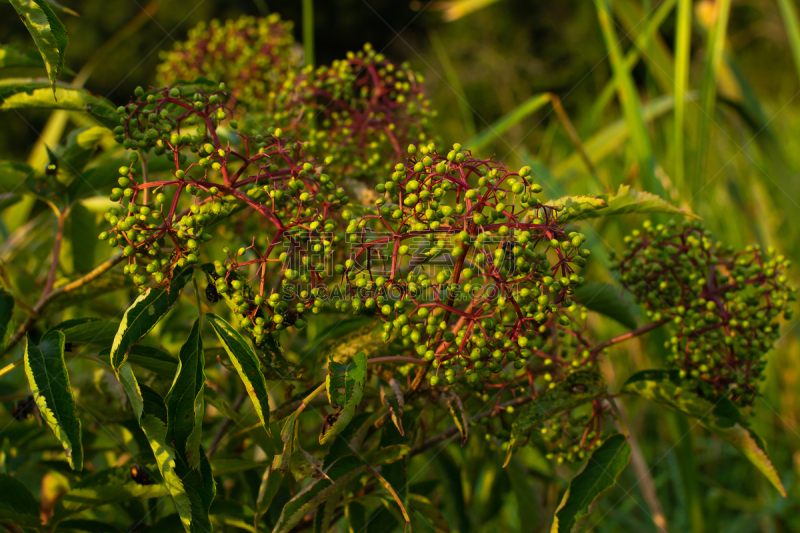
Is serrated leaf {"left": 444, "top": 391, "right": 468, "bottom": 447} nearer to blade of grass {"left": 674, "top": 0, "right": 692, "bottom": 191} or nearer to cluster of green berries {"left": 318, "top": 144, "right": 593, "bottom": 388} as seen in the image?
cluster of green berries {"left": 318, "top": 144, "right": 593, "bottom": 388}

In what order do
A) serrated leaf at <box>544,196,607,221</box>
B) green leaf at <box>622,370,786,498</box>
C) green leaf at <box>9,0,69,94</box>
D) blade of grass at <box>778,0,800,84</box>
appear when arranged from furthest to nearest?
blade of grass at <box>778,0,800,84</box> → green leaf at <box>622,370,786,498</box> → serrated leaf at <box>544,196,607,221</box> → green leaf at <box>9,0,69,94</box>

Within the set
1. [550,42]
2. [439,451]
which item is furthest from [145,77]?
[439,451]

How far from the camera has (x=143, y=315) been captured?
69 centimetres

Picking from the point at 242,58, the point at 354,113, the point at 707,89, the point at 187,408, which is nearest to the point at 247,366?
the point at 187,408

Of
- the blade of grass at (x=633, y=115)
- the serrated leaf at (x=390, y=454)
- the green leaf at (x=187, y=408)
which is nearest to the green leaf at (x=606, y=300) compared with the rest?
the serrated leaf at (x=390, y=454)

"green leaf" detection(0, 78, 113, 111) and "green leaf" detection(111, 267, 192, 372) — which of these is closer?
"green leaf" detection(111, 267, 192, 372)

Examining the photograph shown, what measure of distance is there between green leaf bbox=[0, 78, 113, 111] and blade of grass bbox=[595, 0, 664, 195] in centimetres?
128

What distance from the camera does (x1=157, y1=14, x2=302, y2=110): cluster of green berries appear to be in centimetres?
141

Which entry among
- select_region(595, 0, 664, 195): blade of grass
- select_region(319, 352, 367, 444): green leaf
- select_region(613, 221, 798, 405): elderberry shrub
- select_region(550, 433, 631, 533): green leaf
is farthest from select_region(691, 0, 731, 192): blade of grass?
select_region(319, 352, 367, 444): green leaf

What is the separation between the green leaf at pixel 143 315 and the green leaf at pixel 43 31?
270 millimetres

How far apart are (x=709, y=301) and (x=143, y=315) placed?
2.94 feet

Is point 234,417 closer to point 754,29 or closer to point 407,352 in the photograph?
point 407,352

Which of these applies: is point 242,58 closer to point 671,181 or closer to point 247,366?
point 247,366

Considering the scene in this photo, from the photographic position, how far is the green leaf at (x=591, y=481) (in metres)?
0.78
